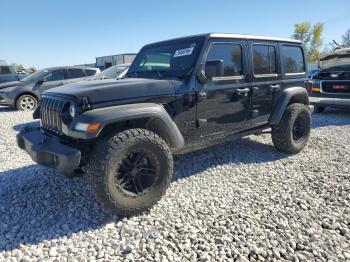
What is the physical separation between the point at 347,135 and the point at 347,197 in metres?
3.25

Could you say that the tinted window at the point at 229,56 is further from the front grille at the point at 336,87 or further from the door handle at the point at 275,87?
the front grille at the point at 336,87

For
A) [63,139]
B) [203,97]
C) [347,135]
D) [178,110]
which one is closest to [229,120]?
[203,97]

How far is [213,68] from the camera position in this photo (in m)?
3.49

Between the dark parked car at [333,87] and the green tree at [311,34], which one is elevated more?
the green tree at [311,34]

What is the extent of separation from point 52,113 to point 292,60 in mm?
3790

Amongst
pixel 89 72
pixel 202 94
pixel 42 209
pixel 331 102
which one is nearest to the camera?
pixel 42 209

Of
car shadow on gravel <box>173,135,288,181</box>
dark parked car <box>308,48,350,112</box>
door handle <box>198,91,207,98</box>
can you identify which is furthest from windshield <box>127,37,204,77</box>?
dark parked car <box>308,48,350,112</box>

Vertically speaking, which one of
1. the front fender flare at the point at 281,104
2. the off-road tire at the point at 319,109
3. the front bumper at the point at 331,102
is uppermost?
the front fender flare at the point at 281,104

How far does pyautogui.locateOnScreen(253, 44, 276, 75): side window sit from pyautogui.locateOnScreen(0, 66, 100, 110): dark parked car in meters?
7.19

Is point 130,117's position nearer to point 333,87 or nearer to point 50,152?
point 50,152

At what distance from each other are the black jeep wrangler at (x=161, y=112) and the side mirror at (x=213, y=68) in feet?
0.04

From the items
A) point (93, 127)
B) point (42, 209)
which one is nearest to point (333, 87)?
point (93, 127)

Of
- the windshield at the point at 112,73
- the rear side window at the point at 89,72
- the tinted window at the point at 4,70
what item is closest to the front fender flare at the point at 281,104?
the windshield at the point at 112,73

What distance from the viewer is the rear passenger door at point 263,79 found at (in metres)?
4.25
